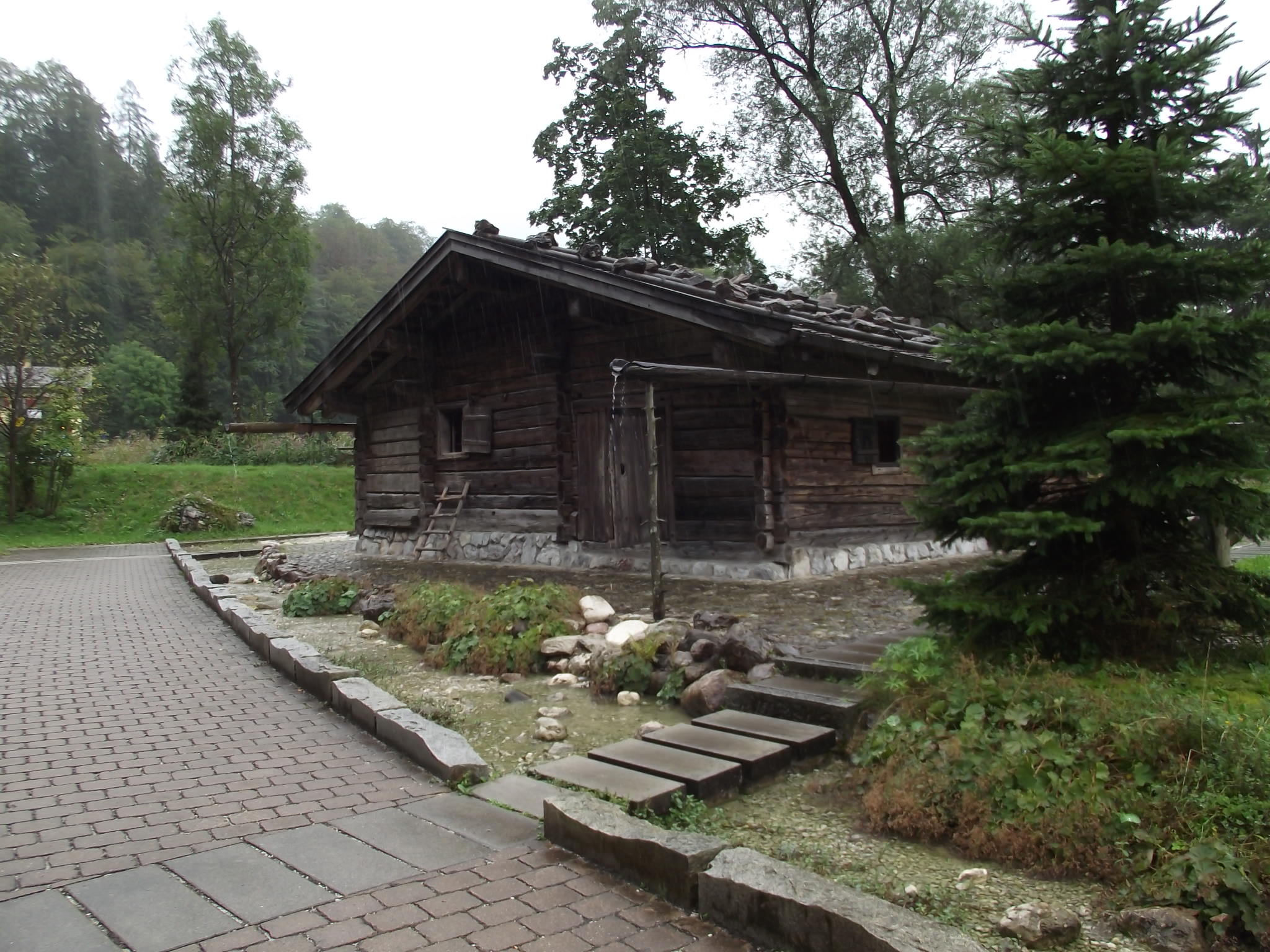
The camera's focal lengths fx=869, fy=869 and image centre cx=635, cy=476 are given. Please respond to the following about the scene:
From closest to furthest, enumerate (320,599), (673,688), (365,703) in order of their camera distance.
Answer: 1. (365,703)
2. (673,688)
3. (320,599)

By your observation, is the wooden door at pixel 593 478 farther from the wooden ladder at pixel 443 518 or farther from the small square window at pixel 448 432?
the small square window at pixel 448 432

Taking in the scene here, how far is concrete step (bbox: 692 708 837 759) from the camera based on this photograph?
4496 millimetres

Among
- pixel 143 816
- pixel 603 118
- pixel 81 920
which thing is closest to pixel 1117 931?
pixel 81 920

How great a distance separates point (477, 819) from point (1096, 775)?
8.39 ft

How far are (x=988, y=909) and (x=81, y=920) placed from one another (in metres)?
3.11

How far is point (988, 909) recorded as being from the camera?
2916mm

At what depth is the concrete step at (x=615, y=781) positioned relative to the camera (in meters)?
3.81

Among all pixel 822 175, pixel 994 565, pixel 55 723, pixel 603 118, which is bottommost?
pixel 55 723

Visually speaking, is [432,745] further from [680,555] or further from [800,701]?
[680,555]

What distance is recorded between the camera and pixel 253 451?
30359 mm

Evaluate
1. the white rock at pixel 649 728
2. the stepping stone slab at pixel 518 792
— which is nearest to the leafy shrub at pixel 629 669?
the white rock at pixel 649 728

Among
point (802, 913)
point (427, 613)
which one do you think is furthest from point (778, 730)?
point (427, 613)

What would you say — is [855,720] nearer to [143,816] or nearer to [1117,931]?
[1117,931]

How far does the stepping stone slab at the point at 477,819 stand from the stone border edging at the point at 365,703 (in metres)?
0.26
